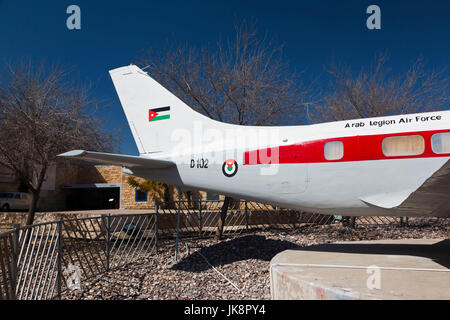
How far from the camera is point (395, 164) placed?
680cm

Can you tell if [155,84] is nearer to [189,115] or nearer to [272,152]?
[189,115]

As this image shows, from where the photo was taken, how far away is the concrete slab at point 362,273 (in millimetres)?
4414

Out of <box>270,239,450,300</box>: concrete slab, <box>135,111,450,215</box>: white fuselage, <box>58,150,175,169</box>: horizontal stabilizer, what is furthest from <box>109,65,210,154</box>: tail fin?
<box>270,239,450,300</box>: concrete slab

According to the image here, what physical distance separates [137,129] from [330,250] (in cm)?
711

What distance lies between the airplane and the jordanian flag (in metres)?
0.41

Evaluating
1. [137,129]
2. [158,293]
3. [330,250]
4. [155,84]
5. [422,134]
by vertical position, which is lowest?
[158,293]

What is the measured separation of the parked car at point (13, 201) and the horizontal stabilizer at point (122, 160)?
93.3ft

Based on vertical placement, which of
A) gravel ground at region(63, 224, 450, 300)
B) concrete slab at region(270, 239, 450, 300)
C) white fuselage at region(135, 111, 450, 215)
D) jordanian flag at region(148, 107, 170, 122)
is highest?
jordanian flag at region(148, 107, 170, 122)

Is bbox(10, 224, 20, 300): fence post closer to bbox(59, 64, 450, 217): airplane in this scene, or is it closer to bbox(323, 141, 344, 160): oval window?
bbox(59, 64, 450, 217): airplane

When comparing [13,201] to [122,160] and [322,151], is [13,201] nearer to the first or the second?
[122,160]

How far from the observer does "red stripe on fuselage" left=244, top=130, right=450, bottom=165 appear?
6841mm

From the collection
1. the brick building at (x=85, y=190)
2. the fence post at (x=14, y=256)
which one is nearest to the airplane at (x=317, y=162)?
the fence post at (x=14, y=256)
